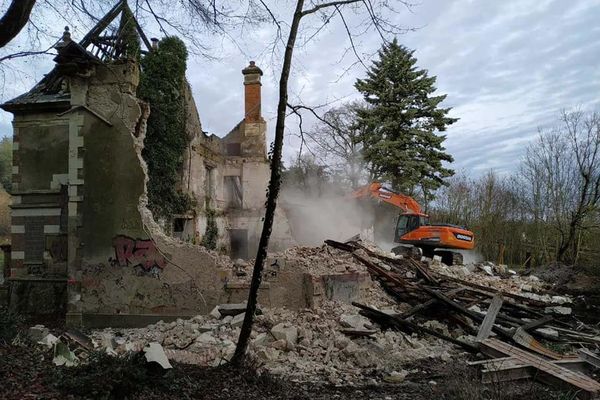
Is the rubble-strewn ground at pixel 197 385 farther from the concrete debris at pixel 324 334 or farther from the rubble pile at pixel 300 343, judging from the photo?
the rubble pile at pixel 300 343

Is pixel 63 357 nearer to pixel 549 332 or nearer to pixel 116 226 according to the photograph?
pixel 116 226

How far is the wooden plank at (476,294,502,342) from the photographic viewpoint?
9.23m

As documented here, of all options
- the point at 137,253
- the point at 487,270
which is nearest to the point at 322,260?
the point at 137,253

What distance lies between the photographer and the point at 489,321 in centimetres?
962

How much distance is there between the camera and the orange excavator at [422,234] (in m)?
19.2

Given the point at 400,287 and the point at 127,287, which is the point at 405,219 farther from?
the point at 127,287

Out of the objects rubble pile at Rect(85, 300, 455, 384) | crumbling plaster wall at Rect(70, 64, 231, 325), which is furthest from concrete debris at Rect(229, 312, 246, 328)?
crumbling plaster wall at Rect(70, 64, 231, 325)

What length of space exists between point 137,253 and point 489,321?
7.61m

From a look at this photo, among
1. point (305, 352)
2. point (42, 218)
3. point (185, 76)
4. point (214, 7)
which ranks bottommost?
point (305, 352)

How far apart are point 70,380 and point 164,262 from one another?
599cm

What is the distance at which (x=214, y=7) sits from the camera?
7.12 m

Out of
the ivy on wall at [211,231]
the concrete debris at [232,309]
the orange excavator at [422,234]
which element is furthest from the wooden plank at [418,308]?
the ivy on wall at [211,231]

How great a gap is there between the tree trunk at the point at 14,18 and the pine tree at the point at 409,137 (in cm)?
2282

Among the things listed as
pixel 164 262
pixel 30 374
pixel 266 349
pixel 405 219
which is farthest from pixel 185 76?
pixel 30 374
